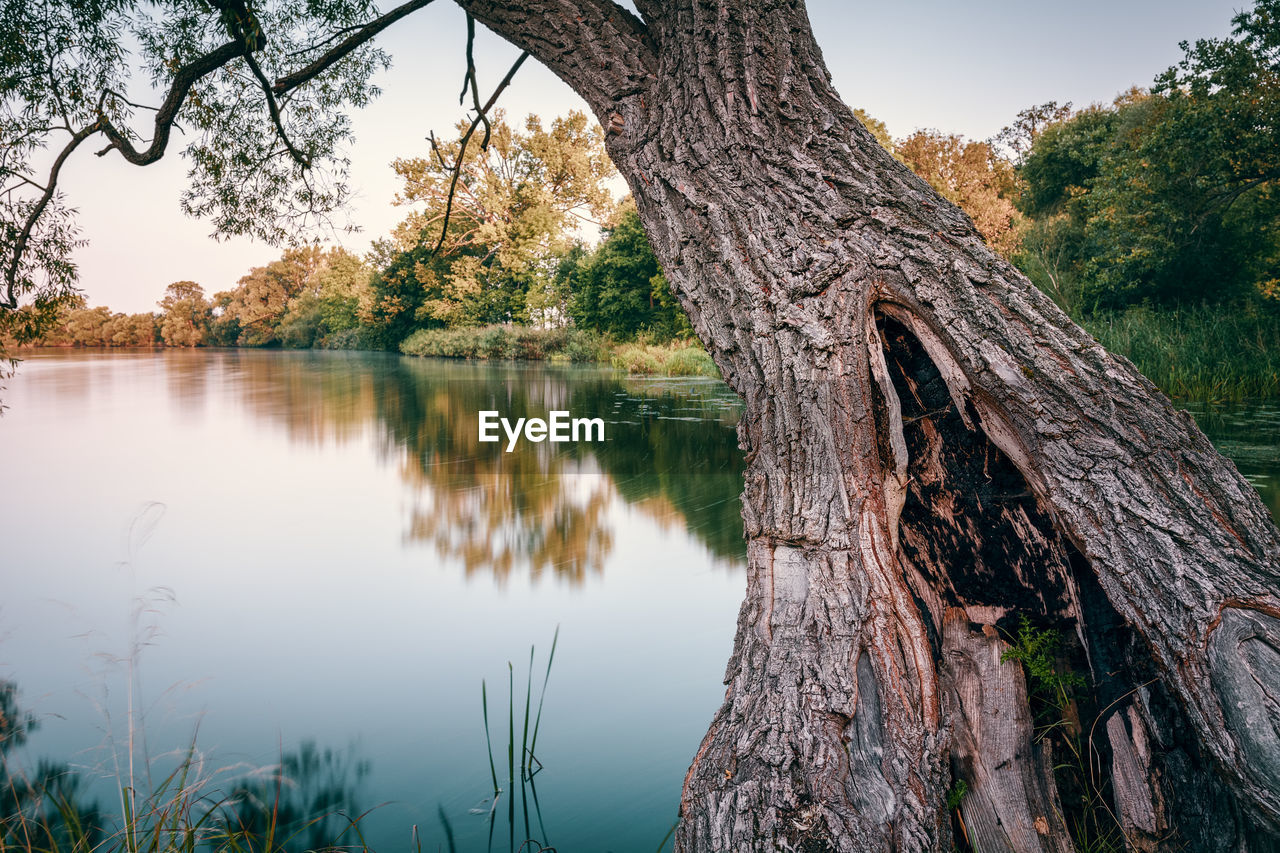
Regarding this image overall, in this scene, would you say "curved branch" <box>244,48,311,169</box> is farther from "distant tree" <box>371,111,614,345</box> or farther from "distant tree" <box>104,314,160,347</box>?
"distant tree" <box>104,314,160,347</box>

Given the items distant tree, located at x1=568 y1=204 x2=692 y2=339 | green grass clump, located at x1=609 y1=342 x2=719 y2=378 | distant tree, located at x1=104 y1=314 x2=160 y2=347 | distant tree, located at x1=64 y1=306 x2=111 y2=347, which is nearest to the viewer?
green grass clump, located at x1=609 y1=342 x2=719 y2=378

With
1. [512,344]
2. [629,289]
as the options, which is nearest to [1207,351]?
[629,289]

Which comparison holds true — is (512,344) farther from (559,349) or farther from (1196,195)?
(1196,195)

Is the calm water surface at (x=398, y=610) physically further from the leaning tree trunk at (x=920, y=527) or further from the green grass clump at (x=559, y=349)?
the green grass clump at (x=559, y=349)

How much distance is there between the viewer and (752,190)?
195cm

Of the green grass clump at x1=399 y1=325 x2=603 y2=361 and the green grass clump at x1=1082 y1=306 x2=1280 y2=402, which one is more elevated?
the green grass clump at x1=399 y1=325 x2=603 y2=361

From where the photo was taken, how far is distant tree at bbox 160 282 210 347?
46.4 metres

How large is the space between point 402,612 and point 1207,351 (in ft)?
35.4

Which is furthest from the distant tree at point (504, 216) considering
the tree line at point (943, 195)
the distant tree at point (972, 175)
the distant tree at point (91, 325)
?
the distant tree at point (91, 325)

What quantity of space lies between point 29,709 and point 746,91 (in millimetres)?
3809

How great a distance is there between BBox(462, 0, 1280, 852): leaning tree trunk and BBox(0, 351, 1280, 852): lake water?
1101mm

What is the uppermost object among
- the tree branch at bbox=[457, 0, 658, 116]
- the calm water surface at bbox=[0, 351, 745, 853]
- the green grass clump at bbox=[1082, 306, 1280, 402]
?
the tree branch at bbox=[457, 0, 658, 116]

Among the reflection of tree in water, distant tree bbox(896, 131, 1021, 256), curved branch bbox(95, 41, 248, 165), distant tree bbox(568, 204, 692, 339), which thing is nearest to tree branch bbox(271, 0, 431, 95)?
curved branch bbox(95, 41, 248, 165)

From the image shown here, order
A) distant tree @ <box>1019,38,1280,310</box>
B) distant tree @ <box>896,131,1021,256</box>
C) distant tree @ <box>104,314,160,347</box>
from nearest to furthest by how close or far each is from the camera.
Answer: distant tree @ <box>1019,38,1280,310</box>
distant tree @ <box>896,131,1021,256</box>
distant tree @ <box>104,314,160,347</box>
